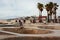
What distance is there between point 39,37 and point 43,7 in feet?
212

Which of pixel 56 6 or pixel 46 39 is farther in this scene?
pixel 56 6

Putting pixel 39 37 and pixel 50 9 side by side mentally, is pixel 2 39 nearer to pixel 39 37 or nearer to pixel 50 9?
pixel 39 37

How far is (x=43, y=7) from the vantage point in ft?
246

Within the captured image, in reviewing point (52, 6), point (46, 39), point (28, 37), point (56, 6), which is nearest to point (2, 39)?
point (28, 37)

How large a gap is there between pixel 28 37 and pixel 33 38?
311 mm

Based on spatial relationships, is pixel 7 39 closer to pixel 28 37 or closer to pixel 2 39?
pixel 2 39

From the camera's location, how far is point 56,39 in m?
10.7

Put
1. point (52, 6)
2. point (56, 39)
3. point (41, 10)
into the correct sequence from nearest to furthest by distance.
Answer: point (56, 39) → point (52, 6) → point (41, 10)

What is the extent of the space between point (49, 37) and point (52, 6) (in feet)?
193

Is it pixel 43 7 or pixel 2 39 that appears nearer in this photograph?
pixel 2 39

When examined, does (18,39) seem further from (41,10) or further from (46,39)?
(41,10)

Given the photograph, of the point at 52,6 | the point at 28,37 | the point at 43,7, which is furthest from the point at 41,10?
the point at 28,37

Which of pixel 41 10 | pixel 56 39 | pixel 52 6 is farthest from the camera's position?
pixel 41 10

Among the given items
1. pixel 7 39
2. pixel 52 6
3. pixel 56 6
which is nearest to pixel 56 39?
pixel 7 39
